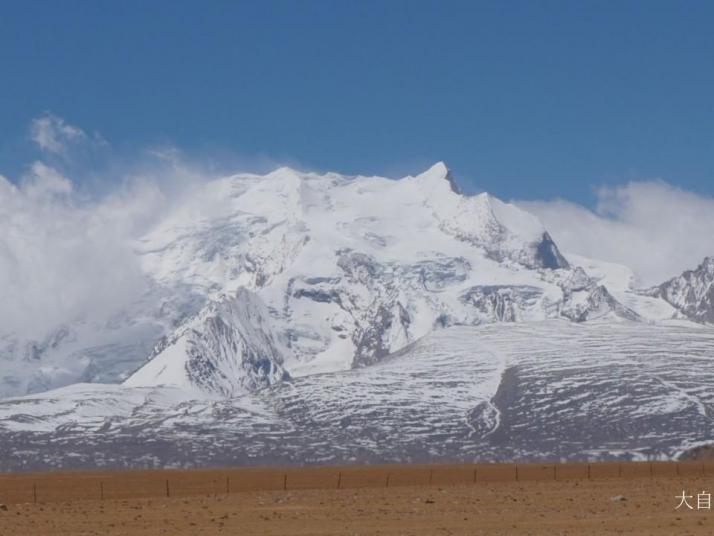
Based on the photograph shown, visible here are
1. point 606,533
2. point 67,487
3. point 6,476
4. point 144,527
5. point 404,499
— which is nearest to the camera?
point 606,533

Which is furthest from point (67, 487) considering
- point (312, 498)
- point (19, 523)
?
point (19, 523)

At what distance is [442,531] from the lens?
6944 centimetres

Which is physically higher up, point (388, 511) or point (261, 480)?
point (388, 511)

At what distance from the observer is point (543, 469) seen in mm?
150125

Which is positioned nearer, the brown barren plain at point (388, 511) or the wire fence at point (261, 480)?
the brown barren plain at point (388, 511)

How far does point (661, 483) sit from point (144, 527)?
4660 centimetres

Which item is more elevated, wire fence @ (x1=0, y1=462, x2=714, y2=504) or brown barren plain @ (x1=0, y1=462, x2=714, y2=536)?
brown barren plain @ (x1=0, y1=462, x2=714, y2=536)

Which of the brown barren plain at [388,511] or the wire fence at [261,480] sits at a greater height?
the brown barren plain at [388,511]

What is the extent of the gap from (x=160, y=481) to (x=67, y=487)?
40.9 ft

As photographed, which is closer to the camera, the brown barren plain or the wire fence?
the brown barren plain

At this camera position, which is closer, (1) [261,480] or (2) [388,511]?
(2) [388,511]

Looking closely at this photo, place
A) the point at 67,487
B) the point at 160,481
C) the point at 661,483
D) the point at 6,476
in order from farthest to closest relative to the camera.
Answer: the point at 6,476 → the point at 160,481 → the point at 67,487 → the point at 661,483

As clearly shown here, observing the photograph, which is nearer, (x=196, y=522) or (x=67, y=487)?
(x=196, y=522)

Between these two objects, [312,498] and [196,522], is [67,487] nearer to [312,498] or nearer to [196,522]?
[312,498]
